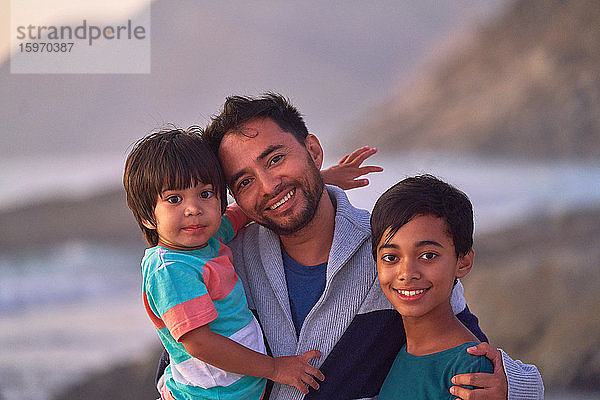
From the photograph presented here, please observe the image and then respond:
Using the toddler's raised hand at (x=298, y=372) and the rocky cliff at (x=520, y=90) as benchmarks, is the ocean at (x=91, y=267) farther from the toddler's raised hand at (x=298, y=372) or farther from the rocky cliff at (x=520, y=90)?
the toddler's raised hand at (x=298, y=372)

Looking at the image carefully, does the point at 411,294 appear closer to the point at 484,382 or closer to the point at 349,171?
the point at 484,382

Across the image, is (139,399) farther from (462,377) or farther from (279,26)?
(462,377)

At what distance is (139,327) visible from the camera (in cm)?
359

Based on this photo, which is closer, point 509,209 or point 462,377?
point 462,377

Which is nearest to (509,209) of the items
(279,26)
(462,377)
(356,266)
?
(279,26)

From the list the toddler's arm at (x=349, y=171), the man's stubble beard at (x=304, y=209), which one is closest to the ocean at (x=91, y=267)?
the toddler's arm at (x=349, y=171)

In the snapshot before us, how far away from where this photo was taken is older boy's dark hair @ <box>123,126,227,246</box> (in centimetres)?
146

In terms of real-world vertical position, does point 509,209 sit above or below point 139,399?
above

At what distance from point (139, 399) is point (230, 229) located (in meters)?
2.32

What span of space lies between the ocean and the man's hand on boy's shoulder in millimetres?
2310

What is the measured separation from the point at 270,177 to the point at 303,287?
277 mm

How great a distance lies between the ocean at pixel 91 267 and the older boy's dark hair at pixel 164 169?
7.11 feet

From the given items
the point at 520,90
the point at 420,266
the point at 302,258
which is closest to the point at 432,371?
the point at 420,266

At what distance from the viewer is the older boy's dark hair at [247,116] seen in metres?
1.67
